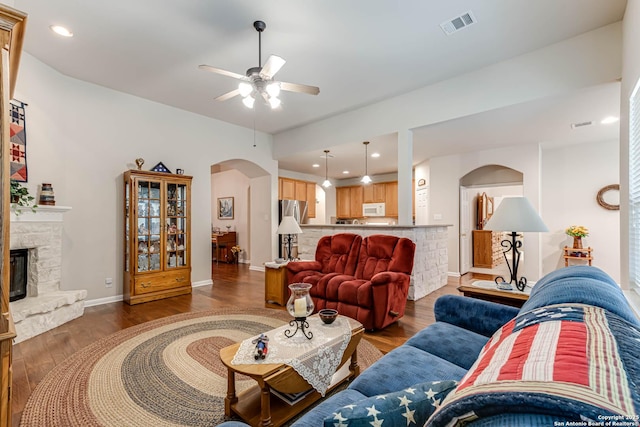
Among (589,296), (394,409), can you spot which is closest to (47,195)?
(394,409)

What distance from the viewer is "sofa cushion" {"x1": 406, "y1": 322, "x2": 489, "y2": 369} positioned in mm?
1546

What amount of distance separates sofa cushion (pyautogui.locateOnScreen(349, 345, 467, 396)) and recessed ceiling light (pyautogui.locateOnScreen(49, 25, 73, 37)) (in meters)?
4.04

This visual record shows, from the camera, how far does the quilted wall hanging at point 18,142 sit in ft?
10.4

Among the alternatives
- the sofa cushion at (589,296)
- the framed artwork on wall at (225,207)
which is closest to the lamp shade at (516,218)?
the sofa cushion at (589,296)

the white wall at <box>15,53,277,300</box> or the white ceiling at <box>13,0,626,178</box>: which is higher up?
the white ceiling at <box>13,0,626,178</box>

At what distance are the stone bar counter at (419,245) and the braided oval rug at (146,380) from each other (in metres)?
1.84

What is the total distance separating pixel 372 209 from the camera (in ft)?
27.5

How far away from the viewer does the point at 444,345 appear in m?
1.66

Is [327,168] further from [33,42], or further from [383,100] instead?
[33,42]

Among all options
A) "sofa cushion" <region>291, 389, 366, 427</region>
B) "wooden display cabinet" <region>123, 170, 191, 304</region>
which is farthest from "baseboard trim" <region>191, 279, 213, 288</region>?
"sofa cushion" <region>291, 389, 366, 427</region>

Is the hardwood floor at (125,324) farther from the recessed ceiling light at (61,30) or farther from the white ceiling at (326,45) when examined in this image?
the recessed ceiling light at (61,30)

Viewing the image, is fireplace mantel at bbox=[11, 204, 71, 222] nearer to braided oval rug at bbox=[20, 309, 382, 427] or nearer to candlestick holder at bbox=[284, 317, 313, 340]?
braided oval rug at bbox=[20, 309, 382, 427]

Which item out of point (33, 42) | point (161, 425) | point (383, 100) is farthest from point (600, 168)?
point (33, 42)

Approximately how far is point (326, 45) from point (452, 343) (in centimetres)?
299
